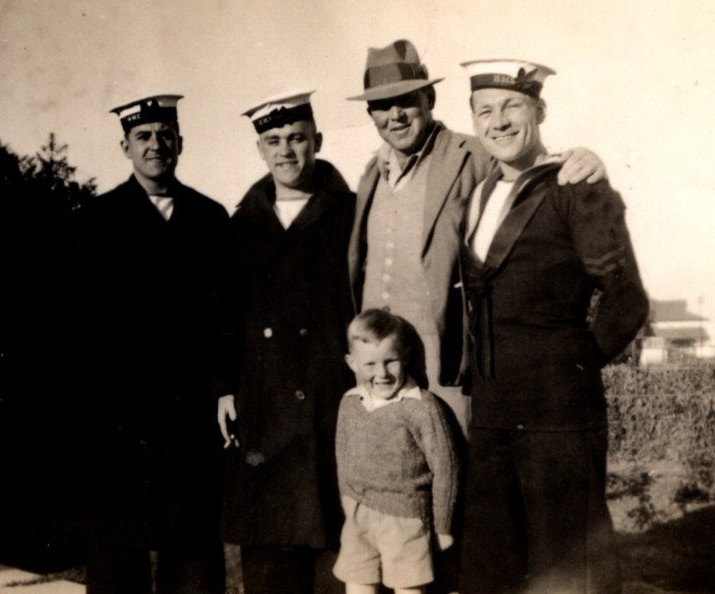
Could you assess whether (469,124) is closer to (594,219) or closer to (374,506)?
(594,219)

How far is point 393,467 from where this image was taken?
311 cm

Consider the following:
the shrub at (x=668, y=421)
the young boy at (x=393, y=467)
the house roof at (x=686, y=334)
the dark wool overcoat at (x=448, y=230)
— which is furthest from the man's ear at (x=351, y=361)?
the shrub at (x=668, y=421)

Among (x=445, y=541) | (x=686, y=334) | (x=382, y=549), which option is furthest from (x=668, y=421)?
(x=382, y=549)

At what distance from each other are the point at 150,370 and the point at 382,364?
1.08 metres

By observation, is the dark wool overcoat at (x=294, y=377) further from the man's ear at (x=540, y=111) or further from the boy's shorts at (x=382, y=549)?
the man's ear at (x=540, y=111)

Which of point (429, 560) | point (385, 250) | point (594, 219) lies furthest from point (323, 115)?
point (429, 560)

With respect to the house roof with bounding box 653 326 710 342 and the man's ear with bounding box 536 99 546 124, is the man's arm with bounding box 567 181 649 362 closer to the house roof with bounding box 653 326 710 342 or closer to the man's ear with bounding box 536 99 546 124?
the man's ear with bounding box 536 99 546 124

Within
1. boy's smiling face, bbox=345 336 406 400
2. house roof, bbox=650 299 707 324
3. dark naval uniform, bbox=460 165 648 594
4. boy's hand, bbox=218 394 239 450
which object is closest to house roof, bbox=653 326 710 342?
house roof, bbox=650 299 707 324

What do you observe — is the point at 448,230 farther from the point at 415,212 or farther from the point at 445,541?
the point at 445,541

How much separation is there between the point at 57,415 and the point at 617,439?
3.84 meters

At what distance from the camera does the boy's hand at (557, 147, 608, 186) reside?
2.71 meters

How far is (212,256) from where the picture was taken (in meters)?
3.55

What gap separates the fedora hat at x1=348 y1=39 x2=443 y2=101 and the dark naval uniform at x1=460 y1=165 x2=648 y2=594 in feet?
2.15

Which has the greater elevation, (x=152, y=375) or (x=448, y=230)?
(x=448, y=230)
